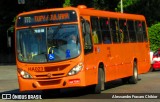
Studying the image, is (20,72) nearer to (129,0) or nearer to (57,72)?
(57,72)

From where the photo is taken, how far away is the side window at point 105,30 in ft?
62.6

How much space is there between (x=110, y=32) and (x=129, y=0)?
3162cm

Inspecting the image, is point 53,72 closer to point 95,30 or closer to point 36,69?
point 36,69

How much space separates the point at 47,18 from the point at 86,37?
140 centimetres

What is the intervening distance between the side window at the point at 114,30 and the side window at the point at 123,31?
44 cm

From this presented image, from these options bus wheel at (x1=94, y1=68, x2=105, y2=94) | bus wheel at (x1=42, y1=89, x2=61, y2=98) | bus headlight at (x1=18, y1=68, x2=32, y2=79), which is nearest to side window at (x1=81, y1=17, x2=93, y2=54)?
bus wheel at (x1=94, y1=68, x2=105, y2=94)

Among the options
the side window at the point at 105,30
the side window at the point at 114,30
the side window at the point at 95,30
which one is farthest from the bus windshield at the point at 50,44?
the side window at the point at 114,30

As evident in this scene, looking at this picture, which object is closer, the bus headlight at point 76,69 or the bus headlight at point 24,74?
the bus headlight at point 76,69

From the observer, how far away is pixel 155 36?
45.8 m

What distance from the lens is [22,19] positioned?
1734cm

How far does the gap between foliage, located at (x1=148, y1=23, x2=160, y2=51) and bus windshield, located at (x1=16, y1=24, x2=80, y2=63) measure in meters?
29.5

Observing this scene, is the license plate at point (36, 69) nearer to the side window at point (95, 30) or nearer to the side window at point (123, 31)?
the side window at point (95, 30)

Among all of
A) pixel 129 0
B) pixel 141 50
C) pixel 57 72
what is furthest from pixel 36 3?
pixel 57 72

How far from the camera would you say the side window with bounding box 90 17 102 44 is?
1794cm
